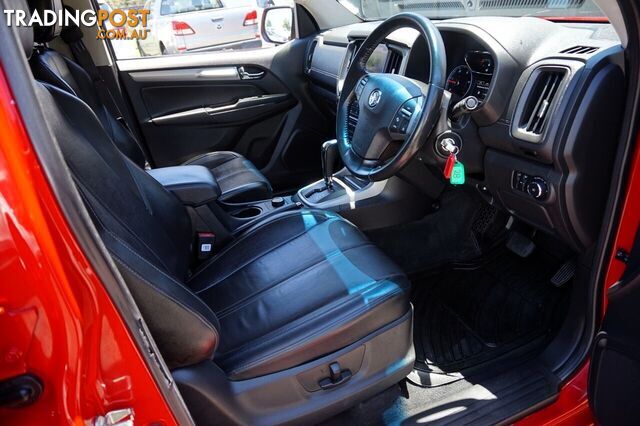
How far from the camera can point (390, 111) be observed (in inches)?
51.5

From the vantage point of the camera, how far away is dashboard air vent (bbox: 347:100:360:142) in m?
1.54

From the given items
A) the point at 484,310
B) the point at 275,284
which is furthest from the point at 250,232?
the point at 484,310

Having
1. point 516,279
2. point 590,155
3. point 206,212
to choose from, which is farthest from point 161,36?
point 590,155

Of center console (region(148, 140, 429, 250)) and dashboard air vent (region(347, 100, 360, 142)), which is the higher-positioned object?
dashboard air vent (region(347, 100, 360, 142))

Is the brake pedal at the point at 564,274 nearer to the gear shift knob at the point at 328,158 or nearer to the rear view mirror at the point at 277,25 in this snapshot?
the gear shift knob at the point at 328,158

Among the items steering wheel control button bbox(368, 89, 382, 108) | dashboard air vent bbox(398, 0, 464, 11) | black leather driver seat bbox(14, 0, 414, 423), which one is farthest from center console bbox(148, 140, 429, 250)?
dashboard air vent bbox(398, 0, 464, 11)

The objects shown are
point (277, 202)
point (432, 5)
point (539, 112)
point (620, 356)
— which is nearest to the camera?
point (620, 356)

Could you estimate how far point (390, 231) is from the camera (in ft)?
6.11

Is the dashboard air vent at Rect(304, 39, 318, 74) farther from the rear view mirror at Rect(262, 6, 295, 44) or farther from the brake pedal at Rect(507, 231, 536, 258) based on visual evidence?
the brake pedal at Rect(507, 231, 536, 258)

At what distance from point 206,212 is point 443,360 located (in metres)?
0.89

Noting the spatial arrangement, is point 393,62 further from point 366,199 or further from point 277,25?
point 277,25

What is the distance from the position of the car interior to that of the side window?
0.48 meters

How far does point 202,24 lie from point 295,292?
3.03m

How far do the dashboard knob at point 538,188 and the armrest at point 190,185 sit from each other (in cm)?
94
